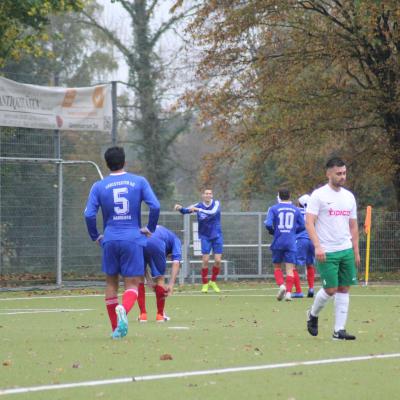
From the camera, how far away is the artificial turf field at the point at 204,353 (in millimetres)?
7875

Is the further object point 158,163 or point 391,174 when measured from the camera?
point 158,163

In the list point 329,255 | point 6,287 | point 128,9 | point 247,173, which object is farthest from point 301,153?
point 329,255

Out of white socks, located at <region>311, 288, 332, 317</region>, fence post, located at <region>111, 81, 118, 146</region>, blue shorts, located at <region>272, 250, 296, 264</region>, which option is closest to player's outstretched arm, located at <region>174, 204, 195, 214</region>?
blue shorts, located at <region>272, 250, 296, 264</region>

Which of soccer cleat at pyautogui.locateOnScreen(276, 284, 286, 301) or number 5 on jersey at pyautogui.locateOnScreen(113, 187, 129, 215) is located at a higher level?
Answer: number 5 on jersey at pyautogui.locateOnScreen(113, 187, 129, 215)

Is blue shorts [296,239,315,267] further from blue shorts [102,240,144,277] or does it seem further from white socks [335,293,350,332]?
blue shorts [102,240,144,277]

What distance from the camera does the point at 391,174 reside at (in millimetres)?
32875

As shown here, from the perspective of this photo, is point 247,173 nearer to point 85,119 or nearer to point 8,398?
point 85,119

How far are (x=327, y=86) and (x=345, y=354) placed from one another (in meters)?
22.3

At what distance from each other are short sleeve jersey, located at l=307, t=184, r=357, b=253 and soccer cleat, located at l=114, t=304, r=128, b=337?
6.99 feet

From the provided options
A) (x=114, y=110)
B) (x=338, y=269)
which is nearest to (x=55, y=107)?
(x=114, y=110)

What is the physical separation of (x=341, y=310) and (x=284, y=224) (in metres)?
8.64

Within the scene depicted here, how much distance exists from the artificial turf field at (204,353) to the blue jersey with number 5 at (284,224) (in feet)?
8.32

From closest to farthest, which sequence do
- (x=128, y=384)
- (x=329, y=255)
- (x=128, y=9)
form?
1. (x=128, y=384)
2. (x=329, y=255)
3. (x=128, y=9)

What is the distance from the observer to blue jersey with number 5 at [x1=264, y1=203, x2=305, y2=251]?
2020 centimetres
